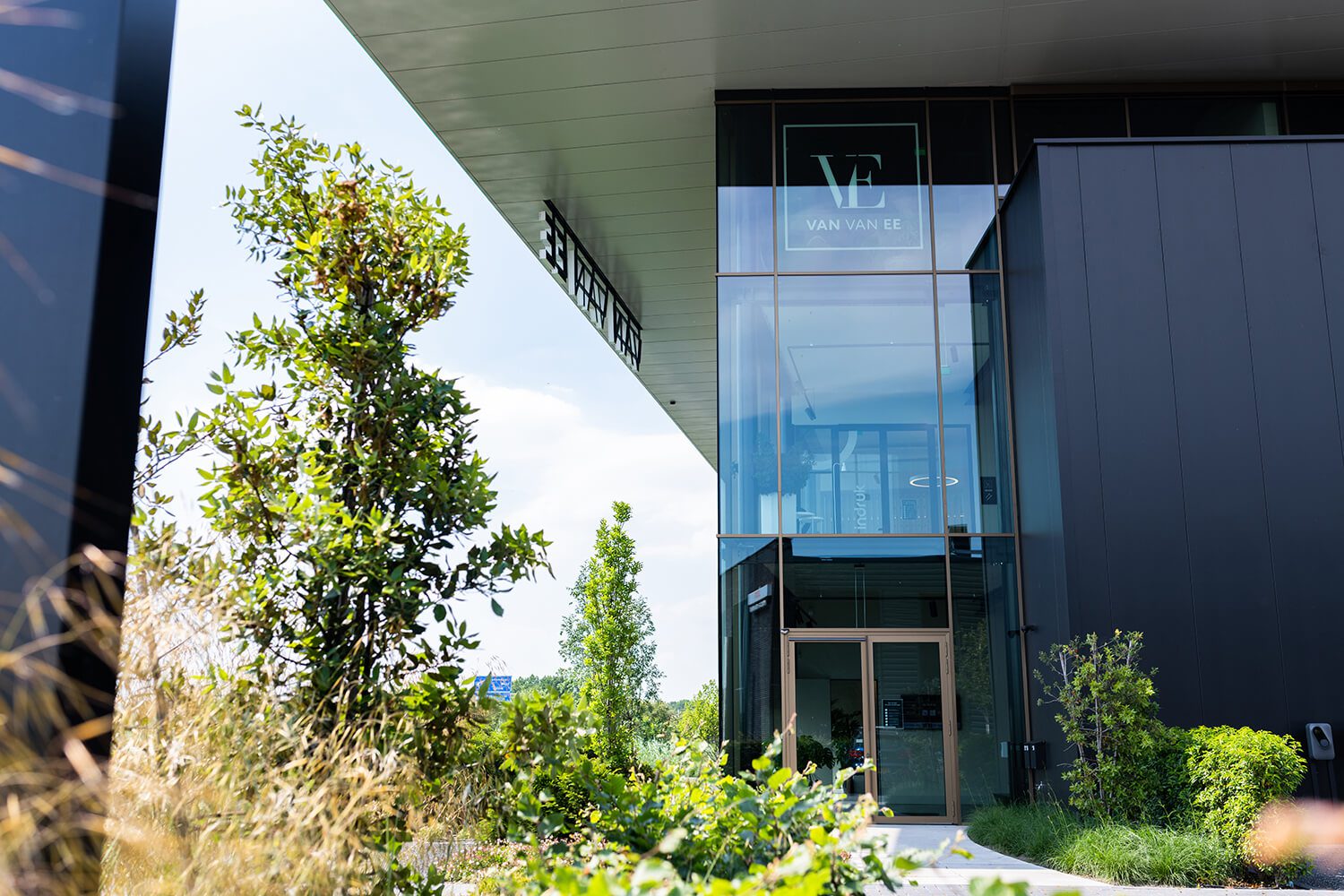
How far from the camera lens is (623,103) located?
10492 mm

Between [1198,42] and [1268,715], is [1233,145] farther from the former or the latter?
[1268,715]

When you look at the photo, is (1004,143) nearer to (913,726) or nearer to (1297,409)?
(1297,409)

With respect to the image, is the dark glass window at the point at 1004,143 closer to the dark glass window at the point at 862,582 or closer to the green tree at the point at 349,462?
the dark glass window at the point at 862,582

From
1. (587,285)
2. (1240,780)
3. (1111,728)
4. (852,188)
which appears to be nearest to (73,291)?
(1240,780)

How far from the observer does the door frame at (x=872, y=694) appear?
939 centimetres

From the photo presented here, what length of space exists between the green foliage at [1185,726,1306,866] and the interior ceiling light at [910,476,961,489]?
137 inches

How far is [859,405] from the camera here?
1023cm

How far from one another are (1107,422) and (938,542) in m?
1.94

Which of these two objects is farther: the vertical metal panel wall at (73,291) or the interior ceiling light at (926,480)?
the interior ceiling light at (926,480)

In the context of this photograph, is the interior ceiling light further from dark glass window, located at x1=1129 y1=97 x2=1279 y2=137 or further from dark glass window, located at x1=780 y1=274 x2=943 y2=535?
dark glass window, located at x1=1129 y1=97 x2=1279 y2=137

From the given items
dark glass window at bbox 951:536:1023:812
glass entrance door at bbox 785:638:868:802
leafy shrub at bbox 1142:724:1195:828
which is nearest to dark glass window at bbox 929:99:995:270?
dark glass window at bbox 951:536:1023:812

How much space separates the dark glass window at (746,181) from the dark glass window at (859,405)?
0.50 meters

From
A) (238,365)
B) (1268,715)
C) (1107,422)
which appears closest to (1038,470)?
(1107,422)

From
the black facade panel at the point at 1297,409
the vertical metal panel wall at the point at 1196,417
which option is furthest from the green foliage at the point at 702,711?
the black facade panel at the point at 1297,409
